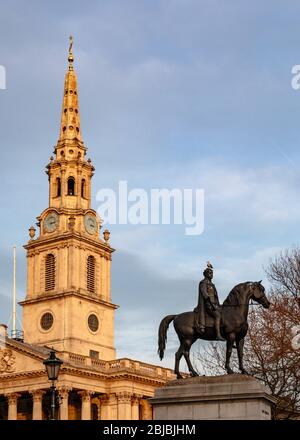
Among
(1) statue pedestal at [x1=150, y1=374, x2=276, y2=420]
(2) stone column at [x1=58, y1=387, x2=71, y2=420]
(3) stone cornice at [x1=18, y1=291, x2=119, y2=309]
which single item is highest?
(3) stone cornice at [x1=18, y1=291, x2=119, y2=309]

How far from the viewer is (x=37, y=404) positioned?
8519cm

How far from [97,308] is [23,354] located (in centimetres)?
1380

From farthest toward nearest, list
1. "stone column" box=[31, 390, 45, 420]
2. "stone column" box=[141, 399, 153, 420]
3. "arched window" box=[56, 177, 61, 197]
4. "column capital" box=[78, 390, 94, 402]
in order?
"arched window" box=[56, 177, 61, 197]
"stone column" box=[141, 399, 153, 420]
"column capital" box=[78, 390, 94, 402]
"stone column" box=[31, 390, 45, 420]

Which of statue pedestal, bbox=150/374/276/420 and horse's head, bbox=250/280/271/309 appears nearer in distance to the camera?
statue pedestal, bbox=150/374/276/420

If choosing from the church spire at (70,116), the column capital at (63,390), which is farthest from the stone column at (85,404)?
the church spire at (70,116)

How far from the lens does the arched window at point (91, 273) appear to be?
99062 mm

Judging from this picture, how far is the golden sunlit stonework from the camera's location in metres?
86.8

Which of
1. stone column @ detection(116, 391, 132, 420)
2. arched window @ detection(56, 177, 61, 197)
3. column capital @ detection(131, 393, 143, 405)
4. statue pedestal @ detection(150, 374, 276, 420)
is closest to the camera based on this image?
statue pedestal @ detection(150, 374, 276, 420)

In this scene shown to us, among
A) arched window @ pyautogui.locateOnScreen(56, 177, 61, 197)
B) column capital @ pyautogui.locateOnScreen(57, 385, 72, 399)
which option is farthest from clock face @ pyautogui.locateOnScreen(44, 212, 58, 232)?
column capital @ pyautogui.locateOnScreen(57, 385, 72, 399)

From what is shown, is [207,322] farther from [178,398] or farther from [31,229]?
[31,229]

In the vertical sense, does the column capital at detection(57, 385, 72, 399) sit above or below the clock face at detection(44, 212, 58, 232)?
below

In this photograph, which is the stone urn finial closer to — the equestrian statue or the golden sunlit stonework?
the golden sunlit stonework

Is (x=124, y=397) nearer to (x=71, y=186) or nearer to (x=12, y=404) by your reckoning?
(x=12, y=404)
